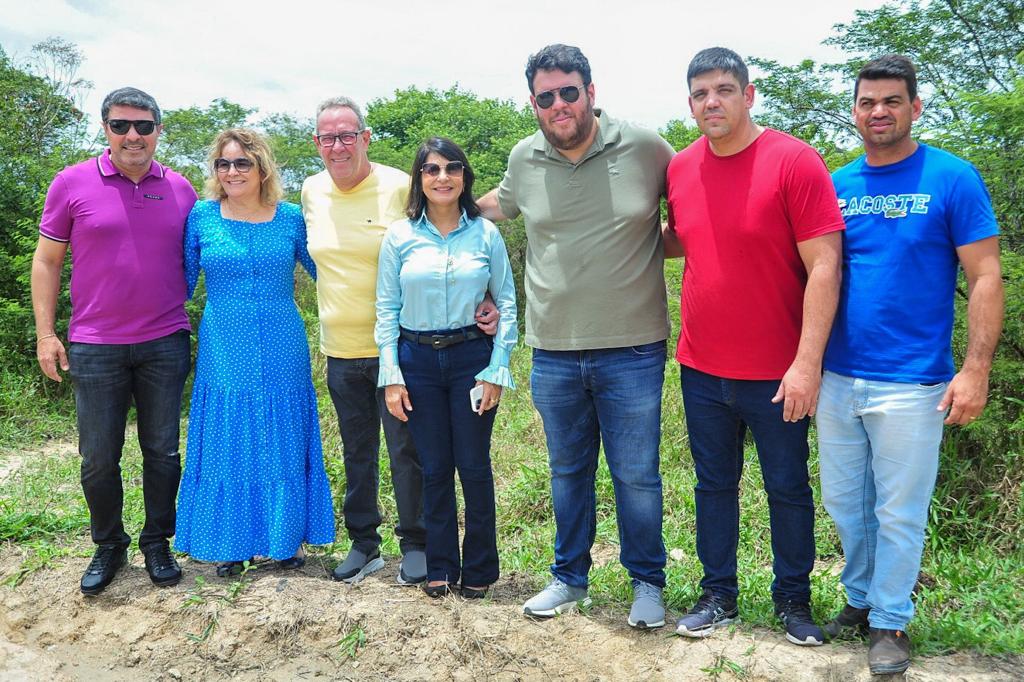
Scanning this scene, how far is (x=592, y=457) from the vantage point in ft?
11.9

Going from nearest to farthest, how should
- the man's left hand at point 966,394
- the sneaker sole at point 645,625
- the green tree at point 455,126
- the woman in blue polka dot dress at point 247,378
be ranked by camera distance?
the man's left hand at point 966,394
the sneaker sole at point 645,625
the woman in blue polka dot dress at point 247,378
the green tree at point 455,126

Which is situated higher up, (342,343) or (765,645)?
(342,343)

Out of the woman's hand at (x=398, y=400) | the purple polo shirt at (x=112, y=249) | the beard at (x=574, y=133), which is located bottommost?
the woman's hand at (x=398, y=400)

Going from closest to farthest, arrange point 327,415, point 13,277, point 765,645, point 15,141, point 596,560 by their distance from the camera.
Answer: point 765,645 < point 596,560 < point 327,415 < point 13,277 < point 15,141

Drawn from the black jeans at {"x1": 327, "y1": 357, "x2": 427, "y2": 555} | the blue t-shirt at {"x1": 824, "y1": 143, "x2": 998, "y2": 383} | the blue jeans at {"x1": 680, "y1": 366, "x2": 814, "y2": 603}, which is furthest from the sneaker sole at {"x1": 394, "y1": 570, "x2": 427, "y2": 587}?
the blue t-shirt at {"x1": 824, "y1": 143, "x2": 998, "y2": 383}

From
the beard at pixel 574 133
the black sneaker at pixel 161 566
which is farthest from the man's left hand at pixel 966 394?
the black sneaker at pixel 161 566

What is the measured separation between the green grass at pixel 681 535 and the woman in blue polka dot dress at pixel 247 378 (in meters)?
0.65

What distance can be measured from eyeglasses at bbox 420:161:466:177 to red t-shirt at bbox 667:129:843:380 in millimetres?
911

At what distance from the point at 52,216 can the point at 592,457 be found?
8.57 ft

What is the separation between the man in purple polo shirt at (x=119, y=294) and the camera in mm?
3816

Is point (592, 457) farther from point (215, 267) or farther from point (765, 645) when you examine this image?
point (215, 267)

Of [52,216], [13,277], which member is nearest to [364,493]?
[52,216]

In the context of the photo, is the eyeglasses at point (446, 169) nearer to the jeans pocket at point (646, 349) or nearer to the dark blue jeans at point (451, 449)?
the dark blue jeans at point (451, 449)

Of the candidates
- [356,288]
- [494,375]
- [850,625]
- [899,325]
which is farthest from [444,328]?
[850,625]
